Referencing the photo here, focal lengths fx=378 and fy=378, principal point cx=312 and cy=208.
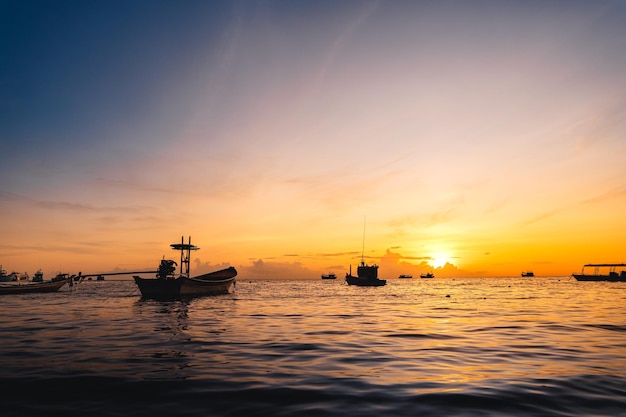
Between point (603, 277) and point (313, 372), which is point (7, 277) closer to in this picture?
point (313, 372)

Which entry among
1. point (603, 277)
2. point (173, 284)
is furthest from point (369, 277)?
point (603, 277)

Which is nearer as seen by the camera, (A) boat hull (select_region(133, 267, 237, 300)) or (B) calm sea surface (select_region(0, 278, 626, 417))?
(B) calm sea surface (select_region(0, 278, 626, 417))

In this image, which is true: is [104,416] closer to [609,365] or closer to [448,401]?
[448,401]

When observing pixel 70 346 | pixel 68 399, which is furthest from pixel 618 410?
pixel 70 346

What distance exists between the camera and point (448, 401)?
7.89 meters

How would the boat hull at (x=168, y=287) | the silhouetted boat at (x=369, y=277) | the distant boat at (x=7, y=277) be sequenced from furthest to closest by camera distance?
1. the distant boat at (x=7, y=277)
2. the silhouetted boat at (x=369, y=277)
3. the boat hull at (x=168, y=287)

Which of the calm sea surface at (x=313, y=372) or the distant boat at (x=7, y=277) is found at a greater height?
the calm sea surface at (x=313, y=372)

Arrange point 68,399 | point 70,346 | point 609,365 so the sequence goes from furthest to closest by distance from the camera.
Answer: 1. point 70,346
2. point 609,365
3. point 68,399

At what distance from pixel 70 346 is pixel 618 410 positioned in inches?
683

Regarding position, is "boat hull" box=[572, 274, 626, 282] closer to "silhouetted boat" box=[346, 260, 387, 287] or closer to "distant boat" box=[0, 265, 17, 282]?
"silhouetted boat" box=[346, 260, 387, 287]

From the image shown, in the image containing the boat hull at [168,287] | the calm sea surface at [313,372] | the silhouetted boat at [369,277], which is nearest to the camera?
the calm sea surface at [313,372]

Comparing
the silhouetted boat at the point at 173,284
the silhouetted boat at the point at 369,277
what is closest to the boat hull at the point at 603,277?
the silhouetted boat at the point at 369,277

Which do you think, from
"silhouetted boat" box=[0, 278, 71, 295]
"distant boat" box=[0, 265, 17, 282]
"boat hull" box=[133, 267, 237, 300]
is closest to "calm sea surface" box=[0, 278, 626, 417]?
"boat hull" box=[133, 267, 237, 300]

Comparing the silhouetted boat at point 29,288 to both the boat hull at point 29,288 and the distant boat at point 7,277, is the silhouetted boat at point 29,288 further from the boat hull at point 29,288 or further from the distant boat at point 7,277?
the distant boat at point 7,277
